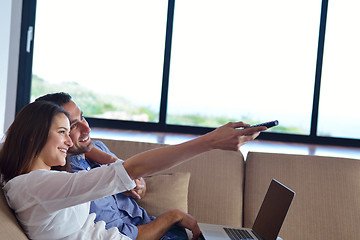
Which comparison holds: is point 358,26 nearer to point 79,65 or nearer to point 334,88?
point 334,88

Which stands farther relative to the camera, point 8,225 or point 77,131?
point 77,131

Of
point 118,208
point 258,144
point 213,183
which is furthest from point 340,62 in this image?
point 118,208

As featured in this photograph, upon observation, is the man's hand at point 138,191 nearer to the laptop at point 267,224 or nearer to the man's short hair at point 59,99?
the laptop at point 267,224

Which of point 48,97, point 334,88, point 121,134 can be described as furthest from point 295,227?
point 334,88

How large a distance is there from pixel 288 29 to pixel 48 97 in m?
4.07

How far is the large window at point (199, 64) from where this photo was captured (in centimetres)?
538

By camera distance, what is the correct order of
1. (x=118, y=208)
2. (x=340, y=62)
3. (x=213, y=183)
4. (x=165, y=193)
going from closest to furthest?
(x=118, y=208)
(x=165, y=193)
(x=213, y=183)
(x=340, y=62)

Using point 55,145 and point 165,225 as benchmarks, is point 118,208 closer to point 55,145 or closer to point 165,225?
point 165,225

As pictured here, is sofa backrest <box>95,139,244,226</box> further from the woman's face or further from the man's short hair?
the woman's face

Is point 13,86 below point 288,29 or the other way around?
below

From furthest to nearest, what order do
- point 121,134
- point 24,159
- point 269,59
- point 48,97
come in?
point 269,59 < point 121,134 < point 48,97 < point 24,159

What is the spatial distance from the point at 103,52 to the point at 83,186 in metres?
4.46

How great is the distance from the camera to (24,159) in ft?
4.46

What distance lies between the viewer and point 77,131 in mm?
1702
